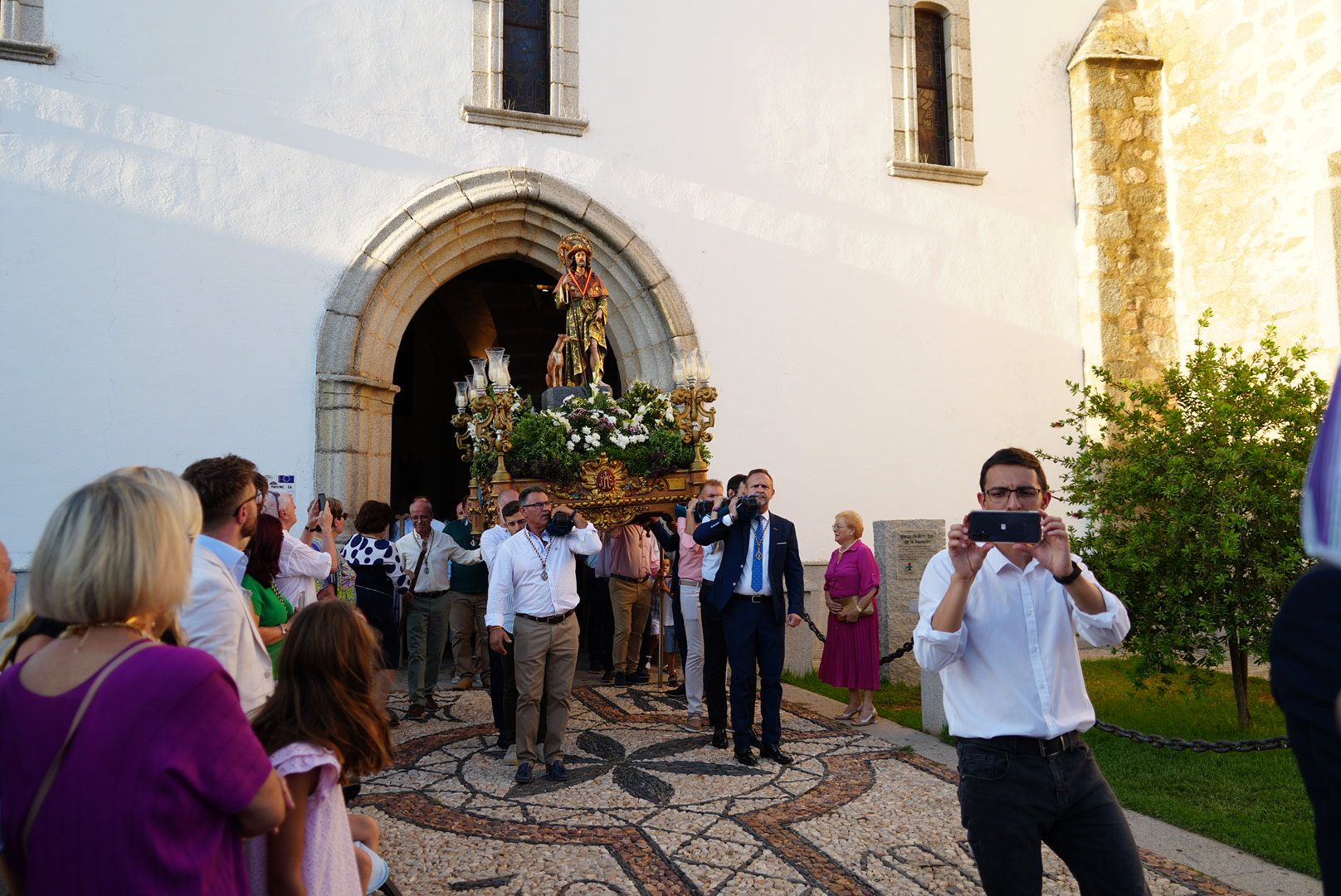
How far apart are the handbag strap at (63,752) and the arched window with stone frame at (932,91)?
33.3 feet

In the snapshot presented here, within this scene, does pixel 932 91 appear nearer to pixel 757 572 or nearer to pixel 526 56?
pixel 526 56

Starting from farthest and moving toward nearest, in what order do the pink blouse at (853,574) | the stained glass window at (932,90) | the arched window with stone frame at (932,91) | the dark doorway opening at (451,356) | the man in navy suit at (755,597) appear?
the dark doorway opening at (451,356), the stained glass window at (932,90), the arched window with stone frame at (932,91), the pink blouse at (853,574), the man in navy suit at (755,597)

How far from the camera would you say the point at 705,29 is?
10.3m

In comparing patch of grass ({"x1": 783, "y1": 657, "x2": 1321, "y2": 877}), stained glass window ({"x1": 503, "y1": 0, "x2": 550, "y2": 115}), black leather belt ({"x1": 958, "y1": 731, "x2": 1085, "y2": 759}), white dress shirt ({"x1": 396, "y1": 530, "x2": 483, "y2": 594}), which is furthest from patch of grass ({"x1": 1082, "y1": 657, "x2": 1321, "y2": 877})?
stained glass window ({"x1": 503, "y1": 0, "x2": 550, "y2": 115})

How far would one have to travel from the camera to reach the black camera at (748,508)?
245 inches

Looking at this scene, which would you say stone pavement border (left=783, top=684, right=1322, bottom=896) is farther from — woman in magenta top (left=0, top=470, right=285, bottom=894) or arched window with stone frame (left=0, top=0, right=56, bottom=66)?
arched window with stone frame (left=0, top=0, right=56, bottom=66)

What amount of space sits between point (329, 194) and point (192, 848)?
8293mm

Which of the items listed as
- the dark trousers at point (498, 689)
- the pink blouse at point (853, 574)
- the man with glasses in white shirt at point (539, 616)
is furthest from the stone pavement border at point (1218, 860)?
the dark trousers at point (498, 689)

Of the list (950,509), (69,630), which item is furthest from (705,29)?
(69,630)

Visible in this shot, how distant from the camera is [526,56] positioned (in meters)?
10.0

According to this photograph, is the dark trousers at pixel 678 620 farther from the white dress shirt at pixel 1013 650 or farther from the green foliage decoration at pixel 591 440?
the white dress shirt at pixel 1013 650

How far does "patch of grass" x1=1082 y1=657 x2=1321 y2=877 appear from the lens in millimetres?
4719

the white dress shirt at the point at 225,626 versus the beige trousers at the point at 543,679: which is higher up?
the white dress shirt at the point at 225,626

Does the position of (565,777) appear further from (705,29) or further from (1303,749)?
(705,29)
